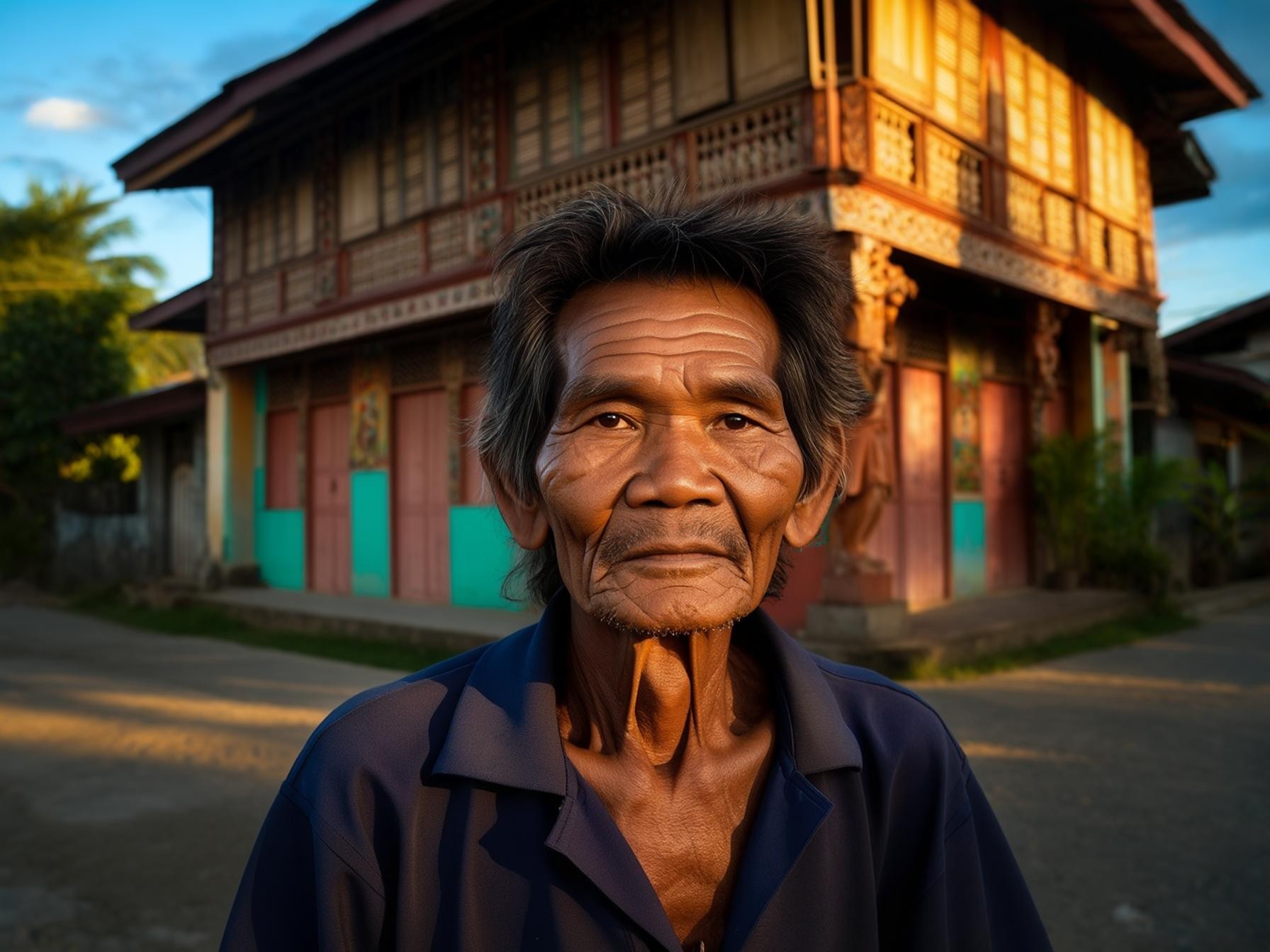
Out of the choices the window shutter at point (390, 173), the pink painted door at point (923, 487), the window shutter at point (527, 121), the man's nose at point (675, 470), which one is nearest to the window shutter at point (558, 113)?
the window shutter at point (527, 121)

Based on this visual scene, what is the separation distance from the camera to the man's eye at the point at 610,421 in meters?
1.33

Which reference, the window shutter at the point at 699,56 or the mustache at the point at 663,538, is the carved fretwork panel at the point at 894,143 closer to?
the window shutter at the point at 699,56

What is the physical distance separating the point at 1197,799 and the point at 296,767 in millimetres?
4171

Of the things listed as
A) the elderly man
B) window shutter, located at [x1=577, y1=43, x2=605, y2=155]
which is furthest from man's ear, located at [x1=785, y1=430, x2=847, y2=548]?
window shutter, located at [x1=577, y1=43, x2=605, y2=155]

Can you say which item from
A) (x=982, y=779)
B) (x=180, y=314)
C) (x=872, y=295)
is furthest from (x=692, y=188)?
(x=180, y=314)

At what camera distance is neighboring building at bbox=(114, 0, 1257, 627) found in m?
7.46

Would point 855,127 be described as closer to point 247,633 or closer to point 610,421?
point 610,421

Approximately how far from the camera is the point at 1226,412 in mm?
15180

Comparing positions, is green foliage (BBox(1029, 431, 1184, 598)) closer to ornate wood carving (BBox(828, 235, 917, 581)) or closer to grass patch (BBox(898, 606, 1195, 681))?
grass patch (BBox(898, 606, 1195, 681))

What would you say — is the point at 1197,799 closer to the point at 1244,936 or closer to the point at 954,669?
the point at 1244,936

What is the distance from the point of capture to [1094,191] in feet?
35.0

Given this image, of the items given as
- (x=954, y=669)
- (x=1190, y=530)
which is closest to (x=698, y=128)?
(x=954, y=669)

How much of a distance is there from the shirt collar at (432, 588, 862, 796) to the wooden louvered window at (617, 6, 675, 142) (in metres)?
7.56

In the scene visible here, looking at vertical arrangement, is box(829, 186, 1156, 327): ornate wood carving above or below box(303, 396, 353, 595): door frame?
above
